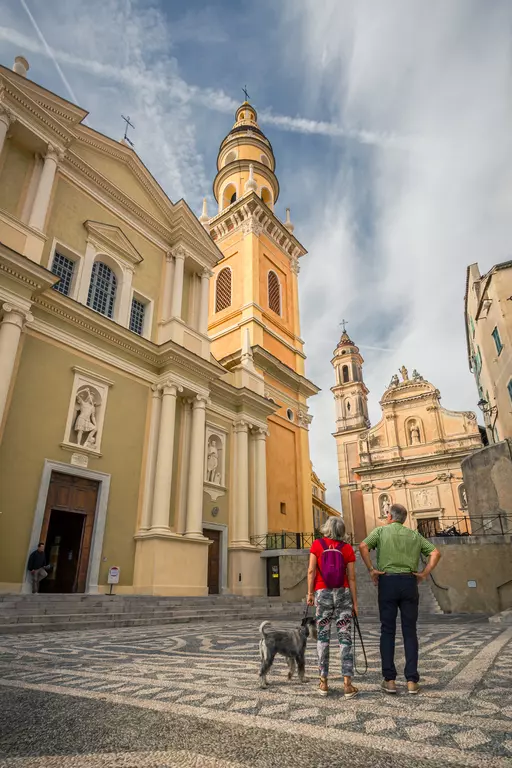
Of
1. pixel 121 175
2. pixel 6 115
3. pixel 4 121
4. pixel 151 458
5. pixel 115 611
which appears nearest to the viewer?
pixel 115 611

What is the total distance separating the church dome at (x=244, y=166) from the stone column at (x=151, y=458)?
765 inches

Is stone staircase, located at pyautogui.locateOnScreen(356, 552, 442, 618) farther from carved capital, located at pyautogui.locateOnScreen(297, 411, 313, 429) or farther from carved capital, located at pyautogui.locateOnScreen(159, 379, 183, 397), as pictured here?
carved capital, located at pyautogui.locateOnScreen(297, 411, 313, 429)

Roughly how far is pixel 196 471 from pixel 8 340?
7.42 meters

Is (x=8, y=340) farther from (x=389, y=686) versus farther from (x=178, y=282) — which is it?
(x=389, y=686)

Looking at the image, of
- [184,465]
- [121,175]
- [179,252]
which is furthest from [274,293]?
[184,465]

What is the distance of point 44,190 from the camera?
46.0 feet

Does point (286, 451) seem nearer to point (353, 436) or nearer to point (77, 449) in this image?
point (77, 449)

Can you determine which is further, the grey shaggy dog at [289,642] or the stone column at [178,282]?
the stone column at [178,282]

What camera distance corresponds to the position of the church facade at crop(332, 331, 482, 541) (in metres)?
36.5

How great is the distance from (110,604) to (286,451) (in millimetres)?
14247

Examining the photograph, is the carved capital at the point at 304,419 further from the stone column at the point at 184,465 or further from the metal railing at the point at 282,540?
the stone column at the point at 184,465

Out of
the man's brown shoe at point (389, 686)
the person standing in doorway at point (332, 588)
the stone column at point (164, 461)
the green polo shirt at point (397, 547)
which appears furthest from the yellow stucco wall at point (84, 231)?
the man's brown shoe at point (389, 686)

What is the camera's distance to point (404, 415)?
134 feet

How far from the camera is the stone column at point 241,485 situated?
18.1 meters
